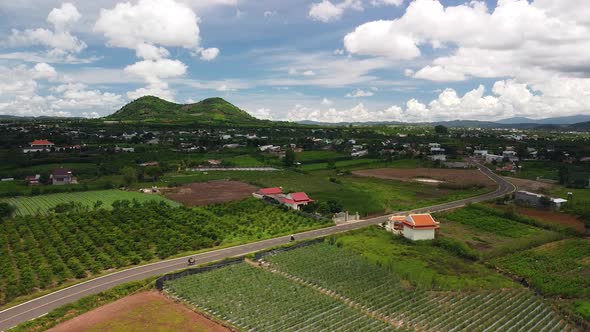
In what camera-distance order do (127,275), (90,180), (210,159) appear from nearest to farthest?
(127,275), (90,180), (210,159)

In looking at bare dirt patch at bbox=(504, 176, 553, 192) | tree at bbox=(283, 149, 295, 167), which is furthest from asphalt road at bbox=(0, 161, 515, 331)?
tree at bbox=(283, 149, 295, 167)

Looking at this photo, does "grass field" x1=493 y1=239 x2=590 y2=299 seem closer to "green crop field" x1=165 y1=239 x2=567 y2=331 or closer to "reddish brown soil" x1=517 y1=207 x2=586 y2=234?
"green crop field" x1=165 y1=239 x2=567 y2=331

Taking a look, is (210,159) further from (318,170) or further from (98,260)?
(98,260)

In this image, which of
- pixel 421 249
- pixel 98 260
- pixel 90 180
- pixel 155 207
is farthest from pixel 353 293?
pixel 90 180

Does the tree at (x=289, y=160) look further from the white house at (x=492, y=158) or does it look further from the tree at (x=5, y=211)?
the tree at (x=5, y=211)

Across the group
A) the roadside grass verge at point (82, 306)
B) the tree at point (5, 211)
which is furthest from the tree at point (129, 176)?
the roadside grass verge at point (82, 306)

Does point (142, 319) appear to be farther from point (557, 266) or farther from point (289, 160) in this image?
point (289, 160)

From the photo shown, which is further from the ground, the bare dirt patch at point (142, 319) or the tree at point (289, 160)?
the tree at point (289, 160)
